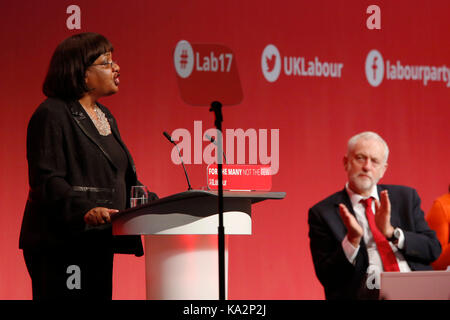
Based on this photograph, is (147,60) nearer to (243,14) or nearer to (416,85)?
(243,14)

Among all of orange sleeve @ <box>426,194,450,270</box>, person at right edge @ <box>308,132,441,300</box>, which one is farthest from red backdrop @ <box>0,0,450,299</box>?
person at right edge @ <box>308,132,441,300</box>

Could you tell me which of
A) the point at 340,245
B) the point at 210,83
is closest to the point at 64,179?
the point at 210,83

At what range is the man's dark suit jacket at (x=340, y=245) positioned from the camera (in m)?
2.86

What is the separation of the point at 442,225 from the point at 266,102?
50.8 inches

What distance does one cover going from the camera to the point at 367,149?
3.18m

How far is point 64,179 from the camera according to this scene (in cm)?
232

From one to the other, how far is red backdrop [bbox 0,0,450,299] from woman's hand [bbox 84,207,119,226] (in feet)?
5.18

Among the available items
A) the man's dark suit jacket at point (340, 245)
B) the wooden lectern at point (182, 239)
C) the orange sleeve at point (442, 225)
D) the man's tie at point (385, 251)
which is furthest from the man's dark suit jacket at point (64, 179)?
the orange sleeve at point (442, 225)

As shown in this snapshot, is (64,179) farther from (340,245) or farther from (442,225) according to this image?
(442,225)

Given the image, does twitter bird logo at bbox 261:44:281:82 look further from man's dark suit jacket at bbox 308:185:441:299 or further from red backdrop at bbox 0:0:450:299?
man's dark suit jacket at bbox 308:185:441:299

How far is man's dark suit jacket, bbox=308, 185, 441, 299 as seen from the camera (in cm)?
286

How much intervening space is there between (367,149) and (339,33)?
1237mm

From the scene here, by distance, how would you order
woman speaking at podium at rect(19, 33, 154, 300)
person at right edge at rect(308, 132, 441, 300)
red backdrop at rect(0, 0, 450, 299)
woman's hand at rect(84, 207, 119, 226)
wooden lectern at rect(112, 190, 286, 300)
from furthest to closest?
red backdrop at rect(0, 0, 450, 299) < person at right edge at rect(308, 132, 441, 300) < woman speaking at podium at rect(19, 33, 154, 300) < woman's hand at rect(84, 207, 119, 226) < wooden lectern at rect(112, 190, 286, 300)
